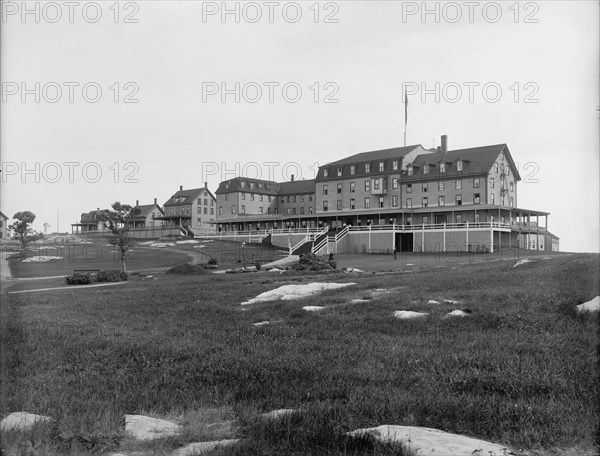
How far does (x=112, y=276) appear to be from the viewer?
2711 cm

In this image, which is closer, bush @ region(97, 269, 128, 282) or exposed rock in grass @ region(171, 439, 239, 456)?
A: exposed rock in grass @ region(171, 439, 239, 456)

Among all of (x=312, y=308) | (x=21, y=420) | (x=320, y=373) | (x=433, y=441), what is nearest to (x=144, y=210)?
(x=312, y=308)

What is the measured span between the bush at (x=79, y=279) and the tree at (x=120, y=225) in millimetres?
1861

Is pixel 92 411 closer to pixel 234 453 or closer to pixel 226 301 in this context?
pixel 234 453

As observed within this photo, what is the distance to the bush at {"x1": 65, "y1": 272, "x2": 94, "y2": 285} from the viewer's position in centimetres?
2485

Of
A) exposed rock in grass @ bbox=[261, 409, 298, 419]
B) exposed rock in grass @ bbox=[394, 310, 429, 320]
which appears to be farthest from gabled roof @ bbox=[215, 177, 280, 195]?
exposed rock in grass @ bbox=[261, 409, 298, 419]

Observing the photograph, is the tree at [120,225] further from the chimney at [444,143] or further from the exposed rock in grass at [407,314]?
the chimney at [444,143]

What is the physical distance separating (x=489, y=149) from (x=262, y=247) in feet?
110

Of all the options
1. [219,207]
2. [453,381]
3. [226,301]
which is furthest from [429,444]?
[219,207]

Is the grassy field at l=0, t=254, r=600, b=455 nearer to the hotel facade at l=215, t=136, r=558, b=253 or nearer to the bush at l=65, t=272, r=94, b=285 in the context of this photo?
the bush at l=65, t=272, r=94, b=285

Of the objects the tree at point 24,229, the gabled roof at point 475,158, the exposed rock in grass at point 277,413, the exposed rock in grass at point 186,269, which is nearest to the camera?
the exposed rock in grass at point 277,413

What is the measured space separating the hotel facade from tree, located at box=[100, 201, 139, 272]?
32149 millimetres

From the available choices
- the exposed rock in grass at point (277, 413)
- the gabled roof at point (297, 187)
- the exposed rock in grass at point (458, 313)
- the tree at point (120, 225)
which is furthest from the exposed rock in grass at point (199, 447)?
the gabled roof at point (297, 187)

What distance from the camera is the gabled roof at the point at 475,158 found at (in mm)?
65125
